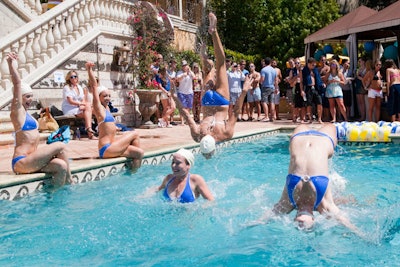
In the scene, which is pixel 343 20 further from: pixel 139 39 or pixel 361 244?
pixel 361 244

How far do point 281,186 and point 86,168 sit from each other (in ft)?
9.05

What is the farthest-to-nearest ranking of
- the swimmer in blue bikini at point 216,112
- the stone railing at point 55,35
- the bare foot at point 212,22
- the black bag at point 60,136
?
the stone railing at point 55,35
the swimmer in blue bikini at point 216,112
the black bag at point 60,136
the bare foot at point 212,22

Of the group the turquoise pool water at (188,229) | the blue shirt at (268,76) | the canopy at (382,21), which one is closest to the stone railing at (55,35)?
the blue shirt at (268,76)

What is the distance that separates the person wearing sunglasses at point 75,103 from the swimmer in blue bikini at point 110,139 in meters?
2.69

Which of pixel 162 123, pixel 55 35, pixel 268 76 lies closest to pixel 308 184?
pixel 55 35

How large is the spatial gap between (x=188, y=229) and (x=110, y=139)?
310 cm

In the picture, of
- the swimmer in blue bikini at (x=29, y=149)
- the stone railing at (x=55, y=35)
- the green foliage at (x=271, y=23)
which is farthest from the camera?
the green foliage at (x=271, y=23)

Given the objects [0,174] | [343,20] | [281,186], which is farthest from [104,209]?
[343,20]

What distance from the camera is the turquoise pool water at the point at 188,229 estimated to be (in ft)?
13.4

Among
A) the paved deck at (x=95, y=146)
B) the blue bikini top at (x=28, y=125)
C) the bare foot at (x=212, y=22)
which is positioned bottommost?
the paved deck at (x=95, y=146)

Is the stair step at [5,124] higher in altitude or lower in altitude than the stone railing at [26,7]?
lower

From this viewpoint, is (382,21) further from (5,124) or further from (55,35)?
(5,124)

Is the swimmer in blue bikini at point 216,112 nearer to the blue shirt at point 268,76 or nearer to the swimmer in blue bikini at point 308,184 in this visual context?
the swimmer in blue bikini at point 308,184

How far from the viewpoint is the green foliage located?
22.9m
